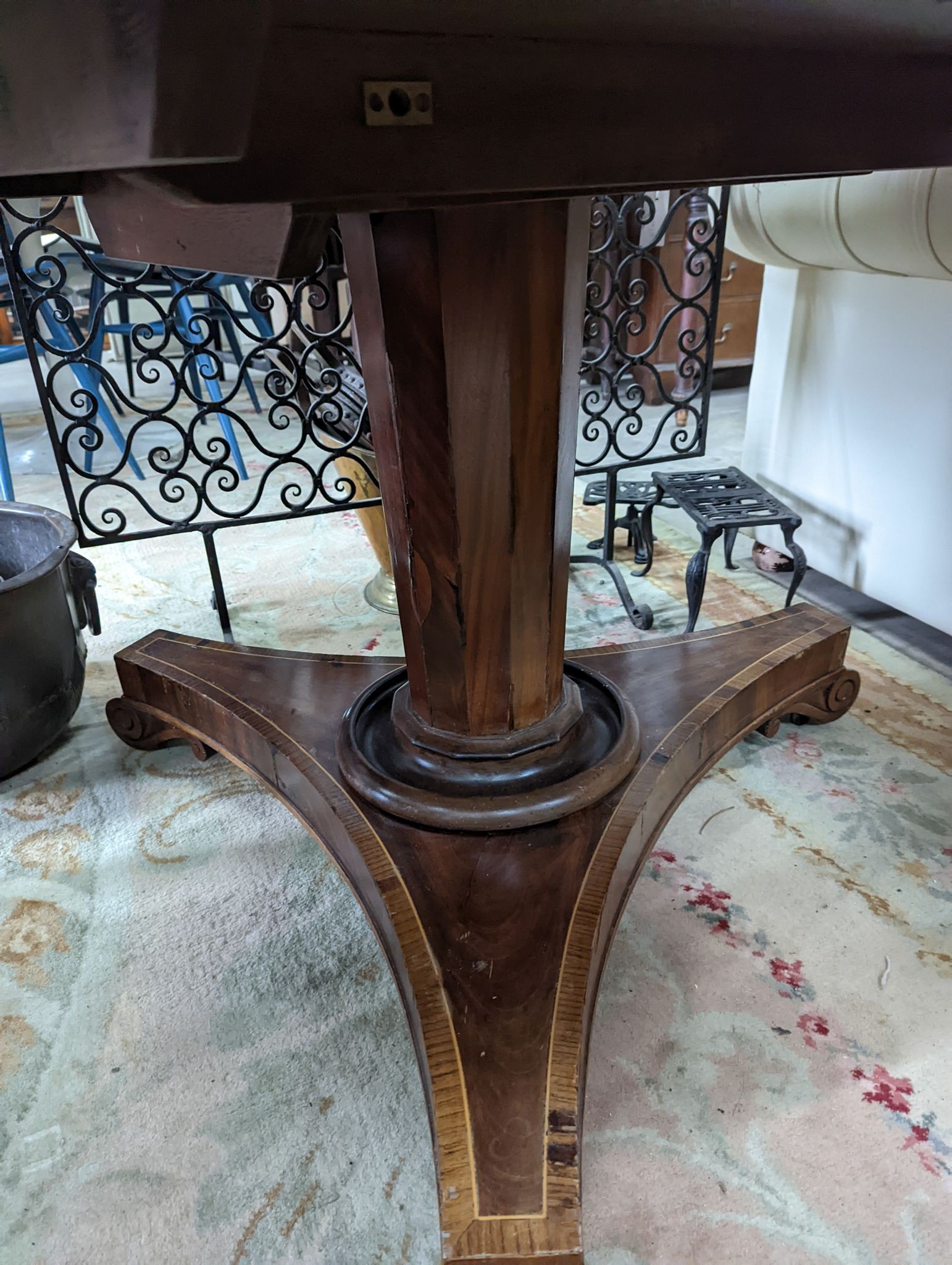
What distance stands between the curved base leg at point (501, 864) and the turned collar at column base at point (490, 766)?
2cm

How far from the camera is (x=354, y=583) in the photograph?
2002 mm

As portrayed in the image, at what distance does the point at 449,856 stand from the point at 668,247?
3147 millimetres

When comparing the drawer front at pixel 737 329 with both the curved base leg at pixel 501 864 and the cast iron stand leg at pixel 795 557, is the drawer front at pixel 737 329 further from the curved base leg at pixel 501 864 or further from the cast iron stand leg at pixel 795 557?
the curved base leg at pixel 501 864

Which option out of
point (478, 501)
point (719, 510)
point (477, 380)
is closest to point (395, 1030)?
point (478, 501)

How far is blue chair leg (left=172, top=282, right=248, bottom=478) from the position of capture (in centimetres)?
163

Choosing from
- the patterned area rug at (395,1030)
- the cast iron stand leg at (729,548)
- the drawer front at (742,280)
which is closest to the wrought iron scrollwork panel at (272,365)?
the cast iron stand leg at (729,548)

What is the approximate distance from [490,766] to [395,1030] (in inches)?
11.7

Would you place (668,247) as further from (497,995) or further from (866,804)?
(497,995)

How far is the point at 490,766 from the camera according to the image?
99cm

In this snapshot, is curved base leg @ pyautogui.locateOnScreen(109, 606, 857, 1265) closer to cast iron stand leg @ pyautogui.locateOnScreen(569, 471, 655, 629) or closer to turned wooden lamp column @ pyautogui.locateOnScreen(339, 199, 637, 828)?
turned wooden lamp column @ pyautogui.locateOnScreen(339, 199, 637, 828)

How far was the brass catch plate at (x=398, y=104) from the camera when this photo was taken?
46 cm

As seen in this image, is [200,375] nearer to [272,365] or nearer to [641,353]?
[272,365]

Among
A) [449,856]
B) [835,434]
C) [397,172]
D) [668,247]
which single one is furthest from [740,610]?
[668,247]

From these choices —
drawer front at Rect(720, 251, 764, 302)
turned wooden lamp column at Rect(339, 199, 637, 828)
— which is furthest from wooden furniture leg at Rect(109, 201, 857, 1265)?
drawer front at Rect(720, 251, 764, 302)
